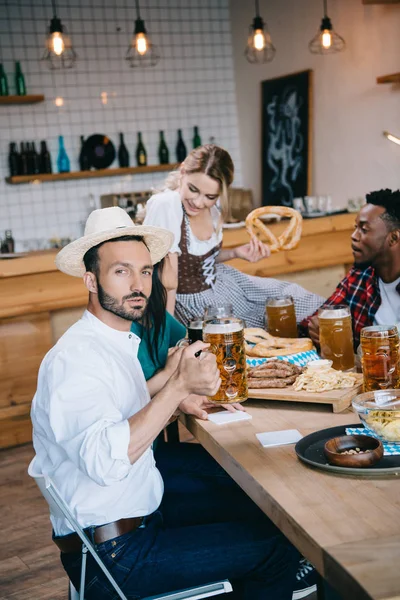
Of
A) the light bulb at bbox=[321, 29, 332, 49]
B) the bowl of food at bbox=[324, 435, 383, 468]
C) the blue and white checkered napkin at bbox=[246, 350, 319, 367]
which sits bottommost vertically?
the blue and white checkered napkin at bbox=[246, 350, 319, 367]

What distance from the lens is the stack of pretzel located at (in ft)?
6.56

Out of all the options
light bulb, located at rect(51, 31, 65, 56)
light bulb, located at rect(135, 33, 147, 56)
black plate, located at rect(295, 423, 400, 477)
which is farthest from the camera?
light bulb, located at rect(135, 33, 147, 56)

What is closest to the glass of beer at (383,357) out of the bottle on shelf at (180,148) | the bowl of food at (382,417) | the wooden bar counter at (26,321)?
the bowl of food at (382,417)

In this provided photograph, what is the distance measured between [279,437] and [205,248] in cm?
193

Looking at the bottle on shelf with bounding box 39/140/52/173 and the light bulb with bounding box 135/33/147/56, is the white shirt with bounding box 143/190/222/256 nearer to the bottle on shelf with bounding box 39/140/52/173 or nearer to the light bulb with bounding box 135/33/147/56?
the light bulb with bounding box 135/33/147/56

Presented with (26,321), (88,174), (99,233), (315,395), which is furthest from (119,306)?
(88,174)

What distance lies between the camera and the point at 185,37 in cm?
718

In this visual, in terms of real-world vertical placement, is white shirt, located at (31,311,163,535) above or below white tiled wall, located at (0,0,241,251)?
below

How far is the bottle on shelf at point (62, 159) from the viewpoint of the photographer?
21.8ft

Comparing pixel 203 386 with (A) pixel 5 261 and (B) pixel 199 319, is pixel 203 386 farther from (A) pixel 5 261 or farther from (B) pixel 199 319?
(A) pixel 5 261

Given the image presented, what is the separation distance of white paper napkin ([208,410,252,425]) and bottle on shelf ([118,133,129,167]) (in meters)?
5.32

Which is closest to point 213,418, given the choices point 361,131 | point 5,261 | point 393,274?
point 393,274

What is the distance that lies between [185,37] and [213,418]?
237 inches

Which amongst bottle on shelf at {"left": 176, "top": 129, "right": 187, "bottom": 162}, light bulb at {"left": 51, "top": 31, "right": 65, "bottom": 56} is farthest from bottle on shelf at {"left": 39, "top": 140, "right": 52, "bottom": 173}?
light bulb at {"left": 51, "top": 31, "right": 65, "bottom": 56}
